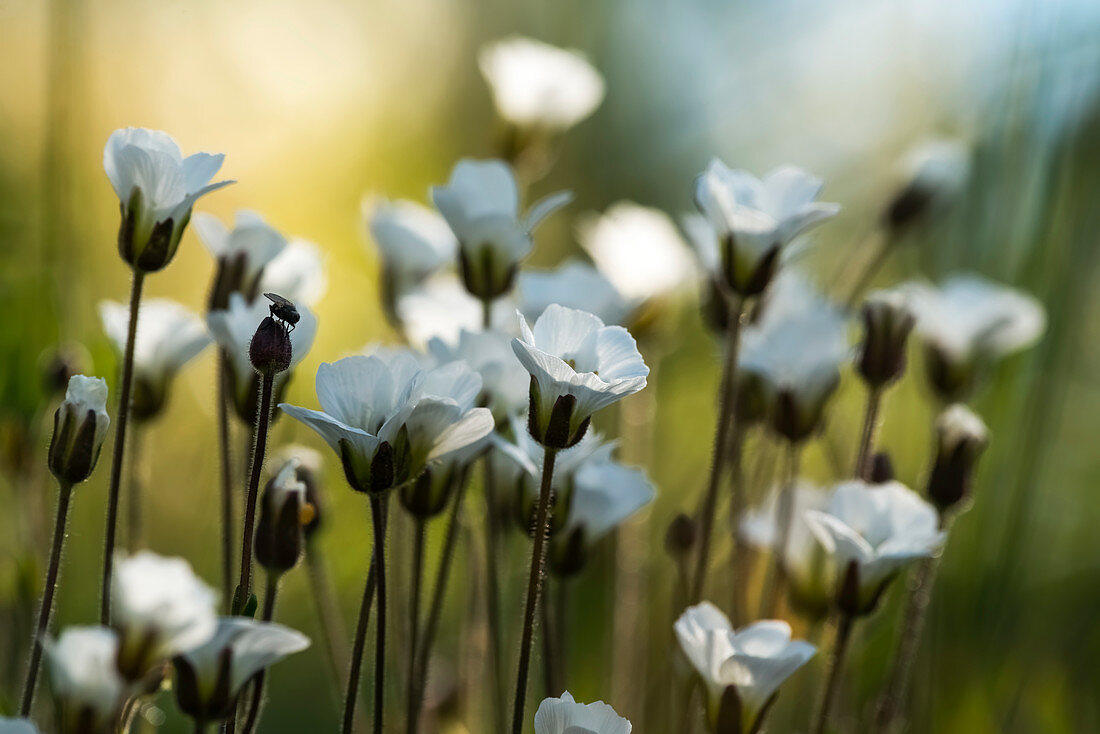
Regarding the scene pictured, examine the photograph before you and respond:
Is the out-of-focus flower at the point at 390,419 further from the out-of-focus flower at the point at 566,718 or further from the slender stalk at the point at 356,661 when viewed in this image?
the out-of-focus flower at the point at 566,718

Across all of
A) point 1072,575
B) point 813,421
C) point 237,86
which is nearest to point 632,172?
point 237,86

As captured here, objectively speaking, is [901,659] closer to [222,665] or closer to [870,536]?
[870,536]

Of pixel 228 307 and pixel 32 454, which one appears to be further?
pixel 32 454

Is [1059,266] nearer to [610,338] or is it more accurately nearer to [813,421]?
[813,421]

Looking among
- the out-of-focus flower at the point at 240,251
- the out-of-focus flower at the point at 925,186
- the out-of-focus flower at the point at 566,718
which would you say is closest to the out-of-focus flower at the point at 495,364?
the out-of-focus flower at the point at 240,251

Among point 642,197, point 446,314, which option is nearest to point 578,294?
point 446,314
